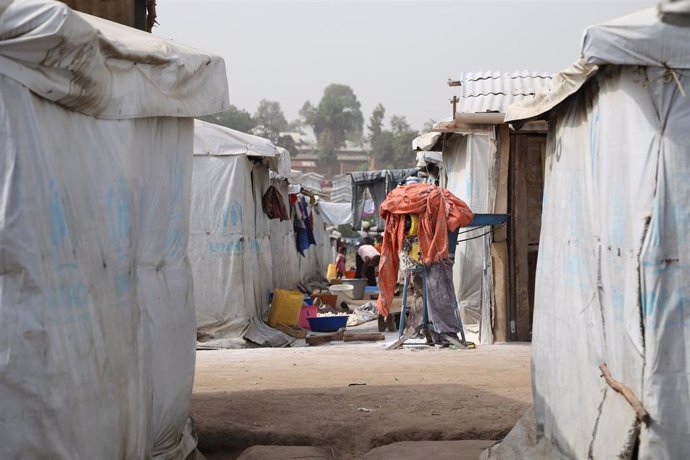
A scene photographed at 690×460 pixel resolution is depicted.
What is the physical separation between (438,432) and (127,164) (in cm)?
289

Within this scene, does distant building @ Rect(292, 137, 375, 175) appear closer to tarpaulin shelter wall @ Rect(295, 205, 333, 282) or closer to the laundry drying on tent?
tarpaulin shelter wall @ Rect(295, 205, 333, 282)

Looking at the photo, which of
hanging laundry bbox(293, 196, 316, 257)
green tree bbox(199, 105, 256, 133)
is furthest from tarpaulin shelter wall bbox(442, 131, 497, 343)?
green tree bbox(199, 105, 256, 133)

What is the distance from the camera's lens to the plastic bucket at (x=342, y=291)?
21281 millimetres

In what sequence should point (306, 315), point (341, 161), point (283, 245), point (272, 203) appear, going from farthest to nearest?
point (341, 161) → point (283, 245) → point (306, 315) → point (272, 203)

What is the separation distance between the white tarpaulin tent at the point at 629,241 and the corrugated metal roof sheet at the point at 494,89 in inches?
263

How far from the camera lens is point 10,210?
12.2ft

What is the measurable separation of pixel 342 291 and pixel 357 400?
45.7 feet

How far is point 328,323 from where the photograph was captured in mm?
14984

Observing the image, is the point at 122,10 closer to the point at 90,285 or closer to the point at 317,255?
the point at 90,285

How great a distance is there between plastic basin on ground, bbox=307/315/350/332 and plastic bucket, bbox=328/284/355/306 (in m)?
5.77

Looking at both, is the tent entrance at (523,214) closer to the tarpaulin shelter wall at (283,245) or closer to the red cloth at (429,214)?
the red cloth at (429,214)

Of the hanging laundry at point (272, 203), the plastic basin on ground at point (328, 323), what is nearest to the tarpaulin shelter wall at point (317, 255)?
the hanging laundry at point (272, 203)

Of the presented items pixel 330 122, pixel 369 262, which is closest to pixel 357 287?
pixel 369 262

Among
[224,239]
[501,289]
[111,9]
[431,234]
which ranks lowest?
[501,289]
